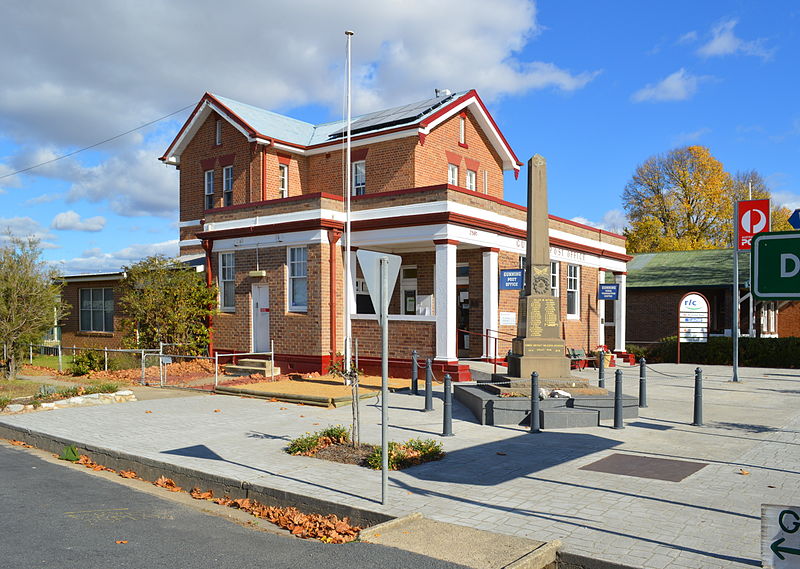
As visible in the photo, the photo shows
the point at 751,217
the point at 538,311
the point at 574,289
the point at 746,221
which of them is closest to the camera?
the point at 538,311

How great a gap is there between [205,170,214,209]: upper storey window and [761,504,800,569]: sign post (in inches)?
962

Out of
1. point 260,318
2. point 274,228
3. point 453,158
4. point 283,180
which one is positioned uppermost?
point 453,158

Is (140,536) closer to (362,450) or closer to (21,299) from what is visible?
(362,450)

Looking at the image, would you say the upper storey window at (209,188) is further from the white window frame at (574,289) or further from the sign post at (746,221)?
the sign post at (746,221)

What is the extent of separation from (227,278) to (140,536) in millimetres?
16306

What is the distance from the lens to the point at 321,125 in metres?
30.1

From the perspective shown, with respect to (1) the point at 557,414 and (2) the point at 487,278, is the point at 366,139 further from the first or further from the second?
(1) the point at 557,414

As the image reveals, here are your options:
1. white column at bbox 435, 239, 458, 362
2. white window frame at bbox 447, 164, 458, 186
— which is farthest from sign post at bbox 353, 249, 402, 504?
white window frame at bbox 447, 164, 458, 186

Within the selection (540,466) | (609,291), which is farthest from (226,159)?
Result: (540,466)

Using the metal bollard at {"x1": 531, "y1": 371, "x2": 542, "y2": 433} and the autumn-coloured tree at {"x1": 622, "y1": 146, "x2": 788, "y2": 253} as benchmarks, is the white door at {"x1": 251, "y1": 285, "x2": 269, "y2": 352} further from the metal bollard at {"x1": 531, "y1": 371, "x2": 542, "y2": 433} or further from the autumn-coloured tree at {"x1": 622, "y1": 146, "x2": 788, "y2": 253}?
the autumn-coloured tree at {"x1": 622, "y1": 146, "x2": 788, "y2": 253}

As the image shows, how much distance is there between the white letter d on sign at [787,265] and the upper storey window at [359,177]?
20291 mm

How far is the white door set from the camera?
2081 cm

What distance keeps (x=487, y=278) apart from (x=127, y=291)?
1181 centimetres

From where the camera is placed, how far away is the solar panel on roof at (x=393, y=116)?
2352 cm
